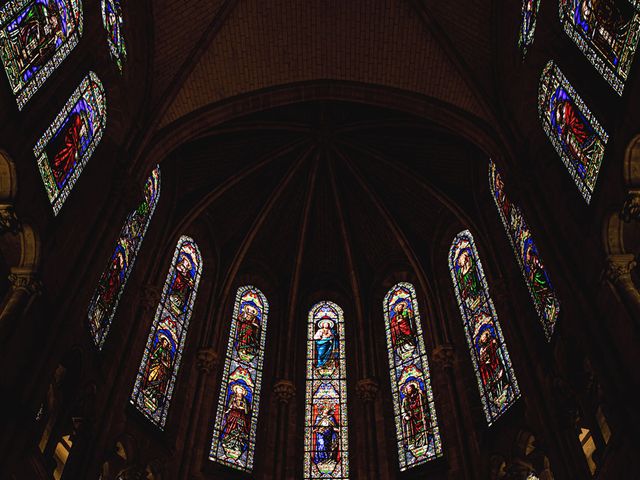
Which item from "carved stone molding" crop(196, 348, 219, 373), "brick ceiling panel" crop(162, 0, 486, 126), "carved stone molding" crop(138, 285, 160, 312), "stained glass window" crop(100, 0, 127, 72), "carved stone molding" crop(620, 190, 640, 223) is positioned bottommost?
"carved stone molding" crop(620, 190, 640, 223)

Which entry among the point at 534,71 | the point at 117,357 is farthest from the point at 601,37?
the point at 117,357

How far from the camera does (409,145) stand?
19.2 metres

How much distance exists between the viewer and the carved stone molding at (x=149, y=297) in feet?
49.2

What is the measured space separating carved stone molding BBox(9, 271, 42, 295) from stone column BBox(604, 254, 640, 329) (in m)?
7.83

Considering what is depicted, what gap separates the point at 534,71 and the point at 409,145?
607 centimetres

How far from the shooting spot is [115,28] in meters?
13.8

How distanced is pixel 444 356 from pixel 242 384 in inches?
188

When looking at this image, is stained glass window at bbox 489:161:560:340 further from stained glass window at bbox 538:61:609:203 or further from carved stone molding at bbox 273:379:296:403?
carved stone molding at bbox 273:379:296:403

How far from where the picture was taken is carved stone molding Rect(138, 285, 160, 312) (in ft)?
49.2

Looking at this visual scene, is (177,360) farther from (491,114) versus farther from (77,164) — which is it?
(491,114)

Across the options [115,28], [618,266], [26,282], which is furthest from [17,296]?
[618,266]

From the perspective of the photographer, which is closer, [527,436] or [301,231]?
[527,436]

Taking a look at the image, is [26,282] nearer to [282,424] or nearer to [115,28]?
[115,28]

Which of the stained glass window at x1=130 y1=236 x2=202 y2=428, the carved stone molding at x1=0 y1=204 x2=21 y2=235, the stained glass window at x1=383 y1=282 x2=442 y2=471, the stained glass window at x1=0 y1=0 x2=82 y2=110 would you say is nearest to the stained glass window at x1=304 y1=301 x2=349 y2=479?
the stained glass window at x1=383 y1=282 x2=442 y2=471
